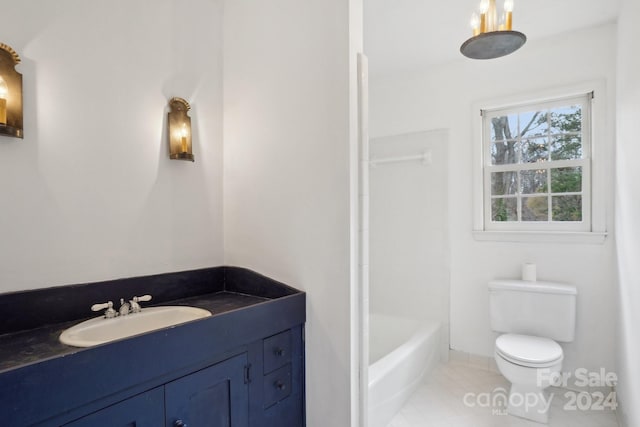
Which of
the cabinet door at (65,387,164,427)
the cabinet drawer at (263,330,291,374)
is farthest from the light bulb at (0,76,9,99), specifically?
the cabinet drawer at (263,330,291,374)

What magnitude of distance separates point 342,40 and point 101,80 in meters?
1.06

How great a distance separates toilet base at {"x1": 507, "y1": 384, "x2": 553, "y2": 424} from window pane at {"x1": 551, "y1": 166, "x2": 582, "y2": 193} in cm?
139

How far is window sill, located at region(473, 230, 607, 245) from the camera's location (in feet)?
7.75

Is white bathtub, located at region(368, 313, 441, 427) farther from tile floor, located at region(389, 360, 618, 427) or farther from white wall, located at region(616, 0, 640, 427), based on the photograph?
white wall, located at region(616, 0, 640, 427)

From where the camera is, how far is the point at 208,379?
1309 millimetres

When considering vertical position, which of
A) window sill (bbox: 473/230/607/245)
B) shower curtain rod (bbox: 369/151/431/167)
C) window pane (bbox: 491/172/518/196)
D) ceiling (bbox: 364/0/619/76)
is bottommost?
window sill (bbox: 473/230/607/245)

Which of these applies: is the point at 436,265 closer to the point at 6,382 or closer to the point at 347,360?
the point at 347,360

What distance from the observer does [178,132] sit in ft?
5.80

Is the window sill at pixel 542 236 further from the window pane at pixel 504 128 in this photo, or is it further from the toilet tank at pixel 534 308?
the window pane at pixel 504 128

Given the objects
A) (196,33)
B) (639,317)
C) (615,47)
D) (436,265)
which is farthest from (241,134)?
(615,47)

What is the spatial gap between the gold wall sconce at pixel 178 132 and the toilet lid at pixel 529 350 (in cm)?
214

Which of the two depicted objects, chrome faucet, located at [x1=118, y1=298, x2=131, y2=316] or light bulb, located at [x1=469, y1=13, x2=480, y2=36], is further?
light bulb, located at [x1=469, y1=13, x2=480, y2=36]

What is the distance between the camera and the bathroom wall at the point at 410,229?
293 centimetres

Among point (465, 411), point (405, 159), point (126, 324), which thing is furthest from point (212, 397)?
point (405, 159)
